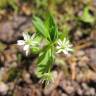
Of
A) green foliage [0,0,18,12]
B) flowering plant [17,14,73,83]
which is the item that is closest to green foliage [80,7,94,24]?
green foliage [0,0,18,12]

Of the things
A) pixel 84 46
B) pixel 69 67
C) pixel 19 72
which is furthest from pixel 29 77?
pixel 84 46

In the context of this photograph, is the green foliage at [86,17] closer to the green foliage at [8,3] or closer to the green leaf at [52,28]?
the green foliage at [8,3]

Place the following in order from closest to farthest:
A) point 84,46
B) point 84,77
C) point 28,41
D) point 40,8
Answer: point 28,41 < point 84,77 < point 84,46 < point 40,8

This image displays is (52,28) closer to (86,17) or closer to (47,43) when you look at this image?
(47,43)

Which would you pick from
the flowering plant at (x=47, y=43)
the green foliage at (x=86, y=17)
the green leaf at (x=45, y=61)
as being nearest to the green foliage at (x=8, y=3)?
the green foliage at (x=86, y=17)

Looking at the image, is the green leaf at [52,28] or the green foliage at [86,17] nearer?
the green leaf at [52,28]

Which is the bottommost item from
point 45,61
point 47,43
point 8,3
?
point 45,61

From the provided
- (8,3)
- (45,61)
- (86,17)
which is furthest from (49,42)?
(8,3)

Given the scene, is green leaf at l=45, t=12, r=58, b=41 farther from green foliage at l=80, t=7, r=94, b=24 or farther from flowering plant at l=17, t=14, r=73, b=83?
green foliage at l=80, t=7, r=94, b=24

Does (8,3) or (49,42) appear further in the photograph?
(8,3)

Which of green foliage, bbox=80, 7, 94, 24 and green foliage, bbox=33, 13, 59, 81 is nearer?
green foliage, bbox=33, 13, 59, 81

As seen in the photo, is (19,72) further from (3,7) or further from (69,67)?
(3,7)
